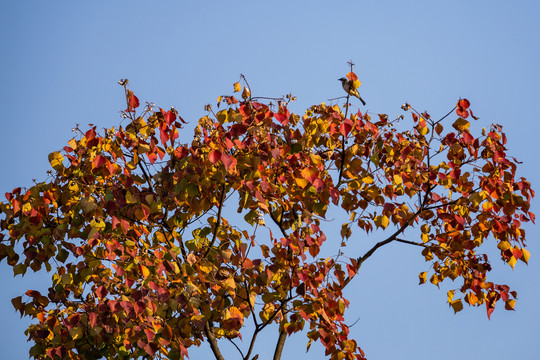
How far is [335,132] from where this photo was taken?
619 centimetres

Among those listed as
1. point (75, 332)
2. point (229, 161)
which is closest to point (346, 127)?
point (229, 161)

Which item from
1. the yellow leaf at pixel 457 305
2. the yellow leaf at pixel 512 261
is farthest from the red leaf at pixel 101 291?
the yellow leaf at pixel 512 261

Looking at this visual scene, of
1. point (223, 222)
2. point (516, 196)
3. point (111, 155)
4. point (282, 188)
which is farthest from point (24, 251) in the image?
point (516, 196)

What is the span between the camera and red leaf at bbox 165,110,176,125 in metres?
5.65

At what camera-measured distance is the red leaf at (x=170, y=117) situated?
565cm

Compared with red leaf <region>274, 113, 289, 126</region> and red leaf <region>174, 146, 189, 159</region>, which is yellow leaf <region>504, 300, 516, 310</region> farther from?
red leaf <region>174, 146, 189, 159</region>

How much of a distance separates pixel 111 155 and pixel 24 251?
111 cm

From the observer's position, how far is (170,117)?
18.6 feet

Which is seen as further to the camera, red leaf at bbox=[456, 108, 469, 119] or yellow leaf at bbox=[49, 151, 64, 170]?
red leaf at bbox=[456, 108, 469, 119]

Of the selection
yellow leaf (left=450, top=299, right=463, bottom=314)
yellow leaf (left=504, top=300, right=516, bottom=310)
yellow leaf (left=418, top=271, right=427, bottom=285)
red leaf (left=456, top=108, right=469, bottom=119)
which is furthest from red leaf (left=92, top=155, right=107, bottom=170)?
yellow leaf (left=504, top=300, right=516, bottom=310)

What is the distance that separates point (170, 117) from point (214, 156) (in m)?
0.72

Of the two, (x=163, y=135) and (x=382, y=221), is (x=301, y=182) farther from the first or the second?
(x=163, y=135)

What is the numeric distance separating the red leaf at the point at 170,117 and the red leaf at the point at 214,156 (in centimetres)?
68

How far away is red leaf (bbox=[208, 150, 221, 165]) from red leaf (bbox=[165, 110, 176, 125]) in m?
0.68
